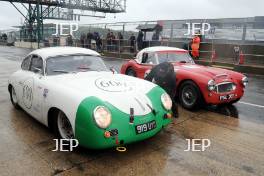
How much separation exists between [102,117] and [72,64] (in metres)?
1.93

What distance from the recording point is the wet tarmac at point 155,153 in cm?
368

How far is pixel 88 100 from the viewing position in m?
3.85

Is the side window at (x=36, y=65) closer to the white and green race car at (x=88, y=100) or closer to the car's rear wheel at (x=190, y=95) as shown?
the white and green race car at (x=88, y=100)

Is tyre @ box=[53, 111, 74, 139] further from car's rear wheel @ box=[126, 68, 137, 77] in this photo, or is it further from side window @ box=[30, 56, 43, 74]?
car's rear wheel @ box=[126, 68, 137, 77]

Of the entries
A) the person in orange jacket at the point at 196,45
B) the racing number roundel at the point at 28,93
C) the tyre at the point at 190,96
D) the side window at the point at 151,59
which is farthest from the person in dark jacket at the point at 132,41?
the racing number roundel at the point at 28,93

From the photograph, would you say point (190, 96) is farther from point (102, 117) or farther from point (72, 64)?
point (102, 117)

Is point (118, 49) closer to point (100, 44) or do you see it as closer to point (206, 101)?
point (100, 44)

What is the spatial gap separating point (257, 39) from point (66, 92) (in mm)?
13906

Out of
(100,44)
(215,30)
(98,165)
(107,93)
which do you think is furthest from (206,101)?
(100,44)

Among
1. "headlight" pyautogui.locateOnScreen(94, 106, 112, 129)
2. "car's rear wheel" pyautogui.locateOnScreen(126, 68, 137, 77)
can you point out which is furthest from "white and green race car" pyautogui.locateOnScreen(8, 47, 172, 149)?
"car's rear wheel" pyautogui.locateOnScreen(126, 68, 137, 77)

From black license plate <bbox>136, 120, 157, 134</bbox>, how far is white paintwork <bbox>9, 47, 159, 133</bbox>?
0.17 meters

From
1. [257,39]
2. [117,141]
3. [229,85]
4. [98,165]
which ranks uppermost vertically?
[257,39]

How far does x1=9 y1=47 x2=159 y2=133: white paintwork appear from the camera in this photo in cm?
400

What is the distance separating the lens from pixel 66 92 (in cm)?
420
